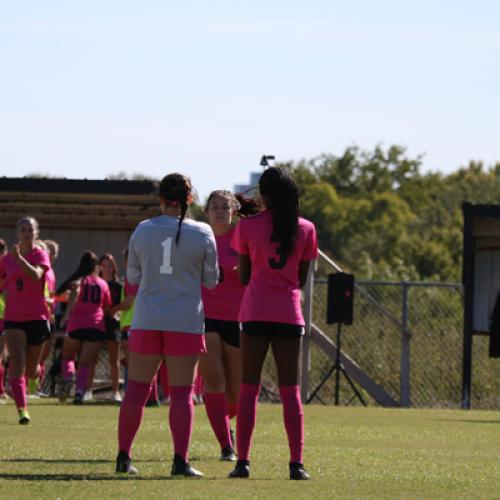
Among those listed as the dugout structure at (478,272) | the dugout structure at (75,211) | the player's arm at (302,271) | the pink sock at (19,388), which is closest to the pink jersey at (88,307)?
the dugout structure at (75,211)

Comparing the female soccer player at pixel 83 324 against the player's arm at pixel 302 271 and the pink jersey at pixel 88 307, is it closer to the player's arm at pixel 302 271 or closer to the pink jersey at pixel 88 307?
the pink jersey at pixel 88 307

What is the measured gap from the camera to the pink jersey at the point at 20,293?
638 inches

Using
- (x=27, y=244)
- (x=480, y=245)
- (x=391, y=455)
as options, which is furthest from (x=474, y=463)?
(x=480, y=245)

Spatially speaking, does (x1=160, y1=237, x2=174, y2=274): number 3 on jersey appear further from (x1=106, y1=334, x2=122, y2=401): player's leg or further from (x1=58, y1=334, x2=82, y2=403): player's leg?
(x1=106, y1=334, x2=122, y2=401): player's leg

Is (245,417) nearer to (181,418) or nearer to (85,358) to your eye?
(181,418)

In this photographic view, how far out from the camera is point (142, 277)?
1051 cm

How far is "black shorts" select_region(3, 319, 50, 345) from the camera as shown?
16266 millimetres

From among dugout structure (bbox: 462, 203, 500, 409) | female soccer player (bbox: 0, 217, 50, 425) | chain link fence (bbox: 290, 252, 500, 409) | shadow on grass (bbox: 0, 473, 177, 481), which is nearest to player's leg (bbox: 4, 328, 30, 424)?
female soccer player (bbox: 0, 217, 50, 425)

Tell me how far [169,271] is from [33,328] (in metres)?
6.17

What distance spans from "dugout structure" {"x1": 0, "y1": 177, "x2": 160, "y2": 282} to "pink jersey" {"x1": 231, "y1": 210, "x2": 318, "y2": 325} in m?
15.6

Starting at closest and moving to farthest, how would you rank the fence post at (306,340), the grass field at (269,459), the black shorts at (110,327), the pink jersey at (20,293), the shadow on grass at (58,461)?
the grass field at (269,459) < the shadow on grass at (58,461) < the pink jersey at (20,293) < the black shorts at (110,327) < the fence post at (306,340)

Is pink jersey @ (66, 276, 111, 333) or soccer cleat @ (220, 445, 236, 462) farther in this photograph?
pink jersey @ (66, 276, 111, 333)

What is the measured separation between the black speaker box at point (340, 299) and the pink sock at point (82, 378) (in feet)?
16.1

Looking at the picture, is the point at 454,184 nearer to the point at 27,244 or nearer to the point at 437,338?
the point at 437,338
